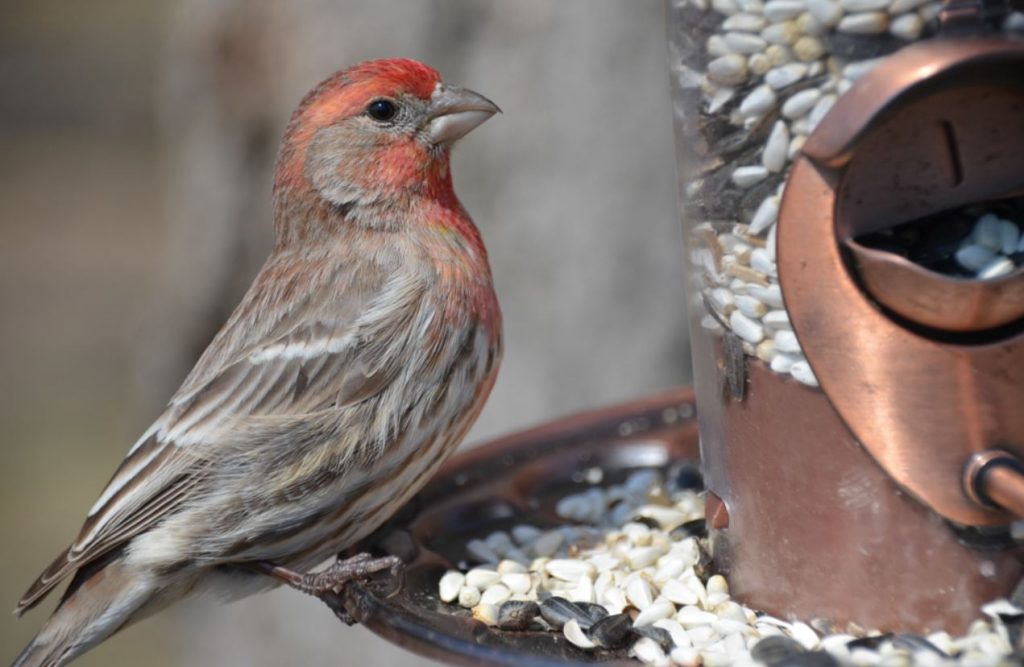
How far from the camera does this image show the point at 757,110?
3025 millimetres

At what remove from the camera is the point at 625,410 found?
439 cm

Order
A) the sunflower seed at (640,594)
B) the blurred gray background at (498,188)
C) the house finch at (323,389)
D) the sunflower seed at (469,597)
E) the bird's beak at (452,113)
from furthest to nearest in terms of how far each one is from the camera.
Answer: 1. the blurred gray background at (498,188)
2. the bird's beak at (452,113)
3. the house finch at (323,389)
4. the sunflower seed at (469,597)
5. the sunflower seed at (640,594)

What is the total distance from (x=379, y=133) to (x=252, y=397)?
98 centimetres

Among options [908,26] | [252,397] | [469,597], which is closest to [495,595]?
[469,597]

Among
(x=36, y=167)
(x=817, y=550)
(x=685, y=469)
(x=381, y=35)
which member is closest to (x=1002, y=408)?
(x=817, y=550)

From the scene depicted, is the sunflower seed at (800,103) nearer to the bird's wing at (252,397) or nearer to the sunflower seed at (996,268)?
the sunflower seed at (996,268)

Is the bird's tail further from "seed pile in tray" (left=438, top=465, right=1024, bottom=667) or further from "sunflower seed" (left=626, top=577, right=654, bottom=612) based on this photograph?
"sunflower seed" (left=626, top=577, right=654, bottom=612)

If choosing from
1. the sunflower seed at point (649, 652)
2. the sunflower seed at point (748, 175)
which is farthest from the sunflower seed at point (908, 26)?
the sunflower seed at point (649, 652)

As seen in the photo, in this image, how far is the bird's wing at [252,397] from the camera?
13.4 ft

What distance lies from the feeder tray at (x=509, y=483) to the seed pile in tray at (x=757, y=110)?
3.21 feet

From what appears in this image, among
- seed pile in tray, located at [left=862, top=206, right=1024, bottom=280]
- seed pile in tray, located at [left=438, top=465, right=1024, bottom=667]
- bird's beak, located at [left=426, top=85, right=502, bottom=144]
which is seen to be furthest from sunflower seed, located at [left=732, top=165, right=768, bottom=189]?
bird's beak, located at [left=426, top=85, right=502, bottom=144]

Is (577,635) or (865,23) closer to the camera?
(865,23)

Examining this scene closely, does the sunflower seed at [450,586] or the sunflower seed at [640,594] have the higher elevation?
the sunflower seed at [640,594]

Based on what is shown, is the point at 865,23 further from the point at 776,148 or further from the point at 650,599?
the point at 650,599
